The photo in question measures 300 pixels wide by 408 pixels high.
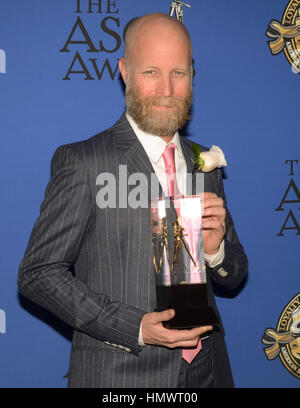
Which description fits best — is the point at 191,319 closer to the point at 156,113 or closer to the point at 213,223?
the point at 213,223

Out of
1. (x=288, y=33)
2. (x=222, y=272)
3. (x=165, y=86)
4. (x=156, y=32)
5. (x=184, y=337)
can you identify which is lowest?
(x=184, y=337)

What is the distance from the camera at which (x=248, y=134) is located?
7.18 ft

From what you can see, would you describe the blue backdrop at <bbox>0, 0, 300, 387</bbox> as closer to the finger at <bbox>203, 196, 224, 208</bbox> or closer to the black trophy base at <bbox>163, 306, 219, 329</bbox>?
the finger at <bbox>203, 196, 224, 208</bbox>

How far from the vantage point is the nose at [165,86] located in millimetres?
1431

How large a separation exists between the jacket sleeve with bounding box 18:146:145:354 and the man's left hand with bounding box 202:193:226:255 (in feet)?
1.07

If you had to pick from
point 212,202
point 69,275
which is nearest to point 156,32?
point 212,202

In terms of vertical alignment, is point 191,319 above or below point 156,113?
below

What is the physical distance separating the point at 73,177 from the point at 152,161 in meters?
0.27

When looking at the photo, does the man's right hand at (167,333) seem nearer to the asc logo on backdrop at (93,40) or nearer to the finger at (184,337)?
the finger at (184,337)

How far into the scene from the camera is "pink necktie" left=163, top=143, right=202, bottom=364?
137 cm

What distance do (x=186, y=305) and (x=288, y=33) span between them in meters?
1.50

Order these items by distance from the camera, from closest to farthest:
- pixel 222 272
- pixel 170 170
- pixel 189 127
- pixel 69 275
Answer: pixel 69 275 → pixel 170 170 → pixel 222 272 → pixel 189 127

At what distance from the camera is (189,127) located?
2.13 m

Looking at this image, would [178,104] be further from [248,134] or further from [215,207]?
[248,134]
